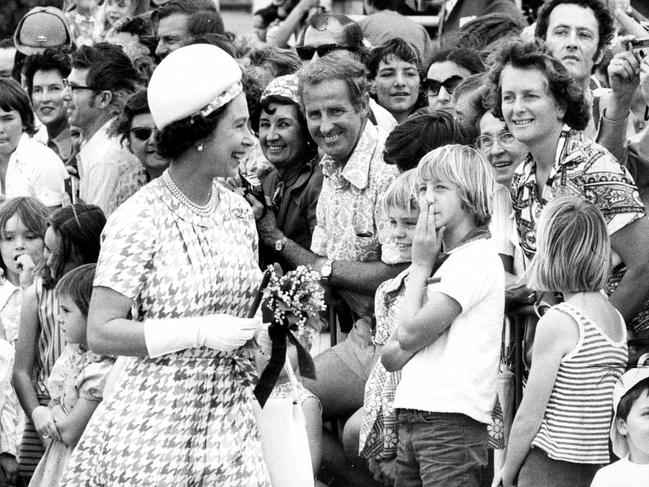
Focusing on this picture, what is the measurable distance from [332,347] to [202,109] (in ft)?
7.22

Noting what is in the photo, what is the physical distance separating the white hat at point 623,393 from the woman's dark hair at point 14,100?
5141mm

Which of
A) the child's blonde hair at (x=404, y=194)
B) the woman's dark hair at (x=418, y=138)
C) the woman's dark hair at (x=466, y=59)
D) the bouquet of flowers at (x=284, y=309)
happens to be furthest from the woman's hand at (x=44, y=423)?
the woman's dark hair at (x=466, y=59)

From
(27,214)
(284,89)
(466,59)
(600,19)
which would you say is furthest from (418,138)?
(27,214)

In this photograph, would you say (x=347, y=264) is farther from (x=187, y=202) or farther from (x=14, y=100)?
(x=14, y=100)

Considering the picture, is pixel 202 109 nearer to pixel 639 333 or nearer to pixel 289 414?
pixel 289 414

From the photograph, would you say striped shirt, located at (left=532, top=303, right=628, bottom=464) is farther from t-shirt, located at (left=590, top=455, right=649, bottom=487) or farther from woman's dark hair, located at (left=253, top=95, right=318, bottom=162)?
woman's dark hair, located at (left=253, top=95, right=318, bottom=162)

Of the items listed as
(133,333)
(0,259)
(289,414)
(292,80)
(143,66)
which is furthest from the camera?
(143,66)

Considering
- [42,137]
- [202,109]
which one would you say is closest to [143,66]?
[42,137]

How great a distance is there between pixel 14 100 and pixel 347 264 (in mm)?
3429

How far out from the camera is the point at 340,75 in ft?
22.7

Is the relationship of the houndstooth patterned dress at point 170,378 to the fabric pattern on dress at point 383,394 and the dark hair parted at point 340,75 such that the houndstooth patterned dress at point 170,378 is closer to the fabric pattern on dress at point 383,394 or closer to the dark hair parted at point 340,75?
the fabric pattern on dress at point 383,394

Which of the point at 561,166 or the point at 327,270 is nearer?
the point at 561,166

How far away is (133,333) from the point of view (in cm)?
471

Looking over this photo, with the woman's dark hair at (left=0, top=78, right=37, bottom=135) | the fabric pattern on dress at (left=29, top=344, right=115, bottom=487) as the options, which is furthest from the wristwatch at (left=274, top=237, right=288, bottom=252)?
the woman's dark hair at (left=0, top=78, right=37, bottom=135)
